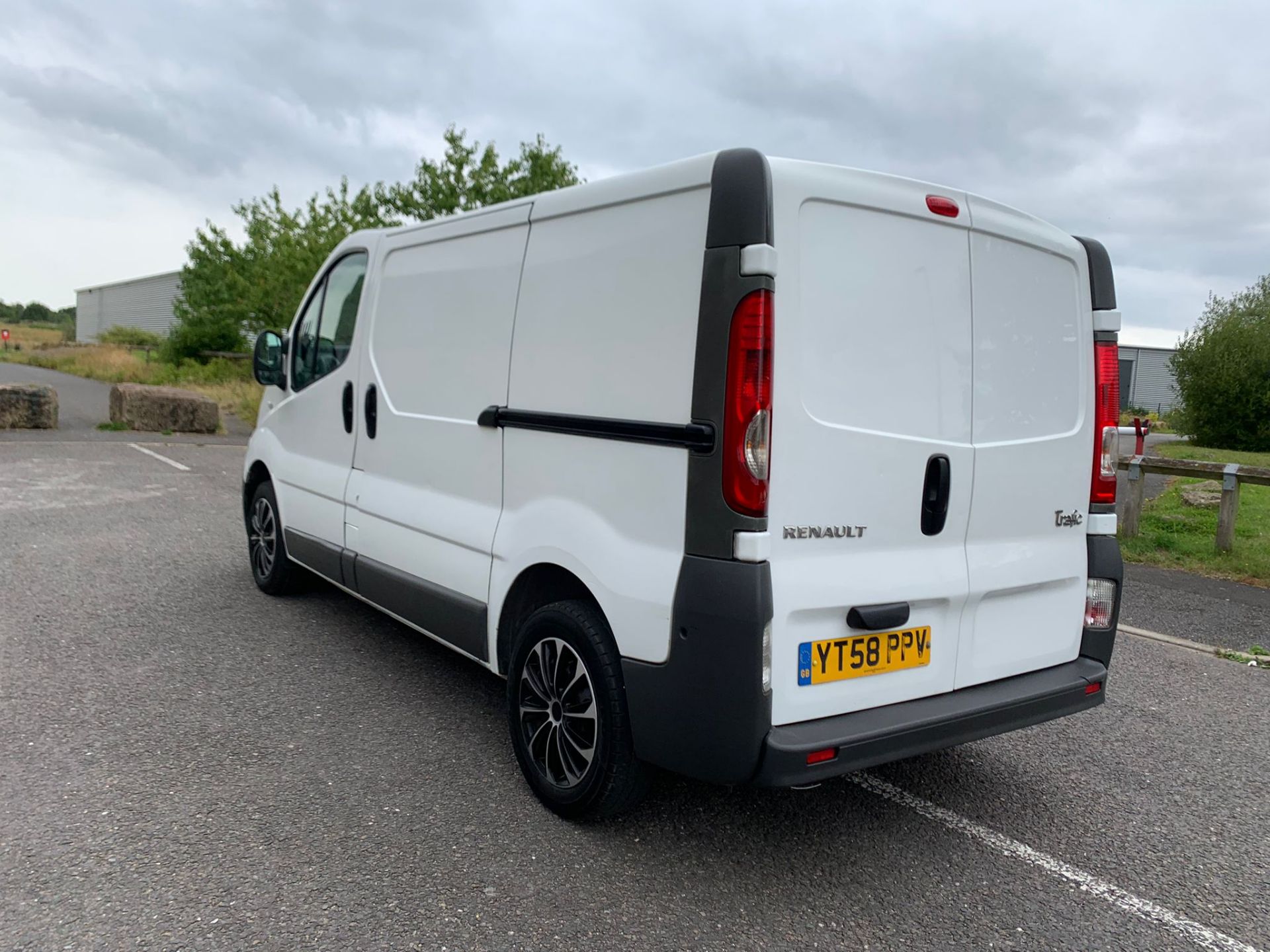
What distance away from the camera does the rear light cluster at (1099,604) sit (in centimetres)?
355

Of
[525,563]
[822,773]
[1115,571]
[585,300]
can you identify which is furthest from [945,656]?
[585,300]

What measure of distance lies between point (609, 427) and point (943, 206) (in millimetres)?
1289

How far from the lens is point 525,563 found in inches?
135

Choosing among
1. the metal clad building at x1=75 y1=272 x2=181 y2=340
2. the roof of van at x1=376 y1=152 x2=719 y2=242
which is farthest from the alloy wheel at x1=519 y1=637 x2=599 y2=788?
the metal clad building at x1=75 y1=272 x2=181 y2=340

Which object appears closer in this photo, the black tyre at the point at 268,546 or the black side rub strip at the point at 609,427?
the black side rub strip at the point at 609,427

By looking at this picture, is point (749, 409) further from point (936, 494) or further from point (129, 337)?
point (129, 337)

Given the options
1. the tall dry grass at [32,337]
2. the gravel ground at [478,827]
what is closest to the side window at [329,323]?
the gravel ground at [478,827]

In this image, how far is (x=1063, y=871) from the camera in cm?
311

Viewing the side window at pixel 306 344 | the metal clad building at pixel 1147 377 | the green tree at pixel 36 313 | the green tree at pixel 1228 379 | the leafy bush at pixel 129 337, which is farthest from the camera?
the green tree at pixel 36 313

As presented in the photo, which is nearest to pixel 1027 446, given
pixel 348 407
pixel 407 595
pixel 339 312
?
pixel 407 595

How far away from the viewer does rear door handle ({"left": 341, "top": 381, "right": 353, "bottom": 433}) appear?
4844mm

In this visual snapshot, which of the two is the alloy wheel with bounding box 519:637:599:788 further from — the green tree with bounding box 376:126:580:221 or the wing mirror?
the green tree with bounding box 376:126:580:221

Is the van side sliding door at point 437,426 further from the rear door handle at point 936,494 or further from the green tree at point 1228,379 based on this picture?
the green tree at point 1228,379

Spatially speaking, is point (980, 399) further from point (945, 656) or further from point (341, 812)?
point (341, 812)
